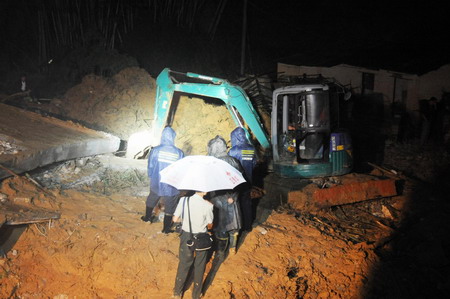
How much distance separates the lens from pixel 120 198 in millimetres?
6680

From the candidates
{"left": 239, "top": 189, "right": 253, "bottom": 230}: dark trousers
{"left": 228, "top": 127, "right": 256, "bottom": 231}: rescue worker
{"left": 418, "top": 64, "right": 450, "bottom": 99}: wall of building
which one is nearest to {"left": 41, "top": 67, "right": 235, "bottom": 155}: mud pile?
{"left": 228, "top": 127, "right": 256, "bottom": 231}: rescue worker

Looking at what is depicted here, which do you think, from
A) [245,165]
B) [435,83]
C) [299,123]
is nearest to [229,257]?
[245,165]

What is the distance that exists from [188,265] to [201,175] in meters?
1.23

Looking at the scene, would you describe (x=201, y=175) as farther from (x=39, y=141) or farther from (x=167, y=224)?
(x=39, y=141)

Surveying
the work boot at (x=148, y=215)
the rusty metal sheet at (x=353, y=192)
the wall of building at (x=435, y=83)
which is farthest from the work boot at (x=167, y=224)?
the wall of building at (x=435, y=83)

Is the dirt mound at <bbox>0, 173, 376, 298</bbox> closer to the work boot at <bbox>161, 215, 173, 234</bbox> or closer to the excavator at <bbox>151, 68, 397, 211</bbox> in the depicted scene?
the work boot at <bbox>161, 215, 173, 234</bbox>

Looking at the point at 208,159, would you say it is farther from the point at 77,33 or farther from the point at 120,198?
the point at 77,33

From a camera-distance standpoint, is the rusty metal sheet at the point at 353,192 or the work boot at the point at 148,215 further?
the rusty metal sheet at the point at 353,192

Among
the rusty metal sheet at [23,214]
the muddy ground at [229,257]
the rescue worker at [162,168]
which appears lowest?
the muddy ground at [229,257]

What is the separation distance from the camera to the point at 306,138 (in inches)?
295

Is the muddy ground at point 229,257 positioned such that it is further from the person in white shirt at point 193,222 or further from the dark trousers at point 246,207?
the person in white shirt at point 193,222

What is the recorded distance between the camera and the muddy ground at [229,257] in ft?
14.0

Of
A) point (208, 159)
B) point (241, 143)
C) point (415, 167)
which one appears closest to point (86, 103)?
point (241, 143)

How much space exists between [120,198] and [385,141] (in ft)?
38.8
